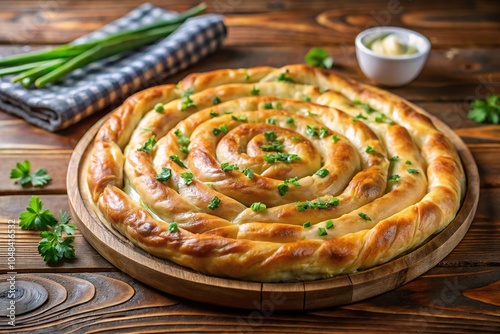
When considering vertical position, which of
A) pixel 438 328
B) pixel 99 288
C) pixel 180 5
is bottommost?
pixel 438 328

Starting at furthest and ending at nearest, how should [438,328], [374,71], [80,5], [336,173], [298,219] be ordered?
[80,5]
[374,71]
[336,173]
[298,219]
[438,328]

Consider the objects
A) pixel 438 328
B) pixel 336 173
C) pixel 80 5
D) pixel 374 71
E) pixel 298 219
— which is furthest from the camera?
pixel 80 5

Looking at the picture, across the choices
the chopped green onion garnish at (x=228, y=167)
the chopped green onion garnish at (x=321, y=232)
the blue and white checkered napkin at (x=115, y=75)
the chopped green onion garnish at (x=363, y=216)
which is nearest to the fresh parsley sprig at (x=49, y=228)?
the chopped green onion garnish at (x=228, y=167)

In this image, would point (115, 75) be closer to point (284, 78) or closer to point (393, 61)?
point (284, 78)

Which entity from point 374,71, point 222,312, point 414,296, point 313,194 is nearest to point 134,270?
point 222,312

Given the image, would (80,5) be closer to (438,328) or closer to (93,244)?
(93,244)

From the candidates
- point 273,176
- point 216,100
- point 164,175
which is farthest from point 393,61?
point 164,175
